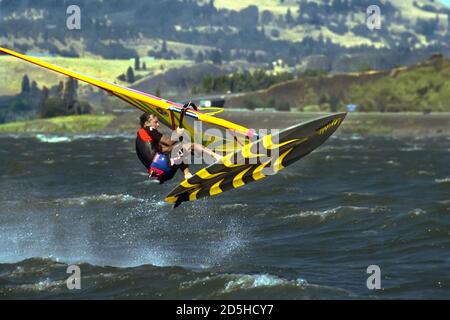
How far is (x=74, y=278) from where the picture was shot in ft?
105

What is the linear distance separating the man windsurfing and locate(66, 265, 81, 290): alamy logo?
4.73 m

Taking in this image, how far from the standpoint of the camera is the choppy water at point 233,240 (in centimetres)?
3081

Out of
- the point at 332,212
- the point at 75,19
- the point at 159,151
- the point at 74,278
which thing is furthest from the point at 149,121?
the point at 332,212

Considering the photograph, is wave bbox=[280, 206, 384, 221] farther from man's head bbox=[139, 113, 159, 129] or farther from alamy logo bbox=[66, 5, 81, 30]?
man's head bbox=[139, 113, 159, 129]

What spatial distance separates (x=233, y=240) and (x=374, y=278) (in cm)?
974

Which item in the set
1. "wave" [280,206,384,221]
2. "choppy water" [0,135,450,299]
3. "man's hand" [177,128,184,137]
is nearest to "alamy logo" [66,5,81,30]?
"choppy water" [0,135,450,299]

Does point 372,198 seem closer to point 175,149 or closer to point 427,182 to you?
point 427,182

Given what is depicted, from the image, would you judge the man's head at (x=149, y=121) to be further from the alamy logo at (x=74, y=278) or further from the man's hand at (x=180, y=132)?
the alamy logo at (x=74, y=278)

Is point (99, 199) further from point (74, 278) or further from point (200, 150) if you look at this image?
point (200, 150)

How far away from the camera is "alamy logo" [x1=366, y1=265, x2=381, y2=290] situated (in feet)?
101

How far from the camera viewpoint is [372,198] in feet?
180
